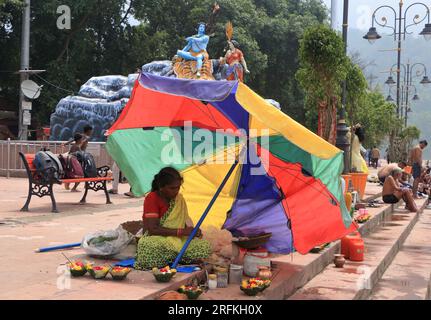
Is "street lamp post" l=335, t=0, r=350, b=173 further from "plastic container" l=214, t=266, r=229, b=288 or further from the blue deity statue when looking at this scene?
the blue deity statue

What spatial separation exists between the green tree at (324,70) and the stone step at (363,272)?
2.91 metres

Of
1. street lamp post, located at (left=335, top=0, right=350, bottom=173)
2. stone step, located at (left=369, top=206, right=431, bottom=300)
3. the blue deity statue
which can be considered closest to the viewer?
stone step, located at (left=369, top=206, right=431, bottom=300)

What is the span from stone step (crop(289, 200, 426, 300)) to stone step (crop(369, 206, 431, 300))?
0.10 metres

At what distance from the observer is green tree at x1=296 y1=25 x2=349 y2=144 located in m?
11.1

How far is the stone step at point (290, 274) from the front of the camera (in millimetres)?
4469

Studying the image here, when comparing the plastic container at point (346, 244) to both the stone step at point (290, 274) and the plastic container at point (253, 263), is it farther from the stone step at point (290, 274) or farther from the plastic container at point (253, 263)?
the plastic container at point (253, 263)

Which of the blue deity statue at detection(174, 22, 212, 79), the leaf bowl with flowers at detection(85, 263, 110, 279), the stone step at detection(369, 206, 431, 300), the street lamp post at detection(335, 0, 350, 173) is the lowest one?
the stone step at detection(369, 206, 431, 300)

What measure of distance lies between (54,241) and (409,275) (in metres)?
4.27

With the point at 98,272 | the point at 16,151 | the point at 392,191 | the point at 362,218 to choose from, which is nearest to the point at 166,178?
the point at 98,272

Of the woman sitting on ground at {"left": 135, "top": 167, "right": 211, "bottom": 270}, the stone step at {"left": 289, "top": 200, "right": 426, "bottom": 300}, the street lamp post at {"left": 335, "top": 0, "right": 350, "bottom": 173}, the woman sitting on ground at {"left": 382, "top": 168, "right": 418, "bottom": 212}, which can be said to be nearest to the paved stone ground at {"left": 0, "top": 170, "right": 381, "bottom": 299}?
the woman sitting on ground at {"left": 135, "top": 167, "right": 211, "bottom": 270}

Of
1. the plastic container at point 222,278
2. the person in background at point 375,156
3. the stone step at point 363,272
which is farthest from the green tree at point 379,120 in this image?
the plastic container at point 222,278

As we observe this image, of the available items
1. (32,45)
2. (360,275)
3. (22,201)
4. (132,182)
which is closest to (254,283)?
(360,275)

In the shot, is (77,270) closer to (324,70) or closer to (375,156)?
(324,70)

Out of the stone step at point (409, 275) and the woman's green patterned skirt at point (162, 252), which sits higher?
the woman's green patterned skirt at point (162, 252)
